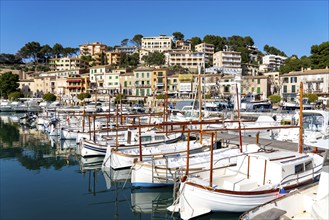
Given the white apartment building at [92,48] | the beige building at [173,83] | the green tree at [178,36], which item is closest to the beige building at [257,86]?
the beige building at [173,83]

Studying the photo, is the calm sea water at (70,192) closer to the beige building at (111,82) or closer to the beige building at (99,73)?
the beige building at (111,82)

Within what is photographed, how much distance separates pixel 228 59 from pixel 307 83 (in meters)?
50.7

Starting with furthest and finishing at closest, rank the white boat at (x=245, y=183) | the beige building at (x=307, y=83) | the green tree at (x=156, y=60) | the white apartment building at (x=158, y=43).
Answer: the white apartment building at (x=158, y=43)
the green tree at (x=156, y=60)
the beige building at (x=307, y=83)
the white boat at (x=245, y=183)

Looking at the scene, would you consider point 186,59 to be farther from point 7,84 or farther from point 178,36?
point 7,84

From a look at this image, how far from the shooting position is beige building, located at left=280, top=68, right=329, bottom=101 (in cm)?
7350

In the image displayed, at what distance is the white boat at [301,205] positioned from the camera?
10396mm

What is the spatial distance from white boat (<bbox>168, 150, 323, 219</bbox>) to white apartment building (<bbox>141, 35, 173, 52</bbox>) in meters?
142

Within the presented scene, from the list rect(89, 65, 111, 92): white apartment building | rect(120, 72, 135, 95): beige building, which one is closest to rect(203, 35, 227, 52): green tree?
rect(89, 65, 111, 92): white apartment building

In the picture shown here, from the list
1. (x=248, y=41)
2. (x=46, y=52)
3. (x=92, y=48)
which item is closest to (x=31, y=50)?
(x=46, y=52)

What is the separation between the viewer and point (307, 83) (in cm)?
7656

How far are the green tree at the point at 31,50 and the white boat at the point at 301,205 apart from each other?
548 feet

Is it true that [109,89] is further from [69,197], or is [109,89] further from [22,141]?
[69,197]

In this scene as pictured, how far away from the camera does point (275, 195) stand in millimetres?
15422

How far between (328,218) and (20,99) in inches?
4130
